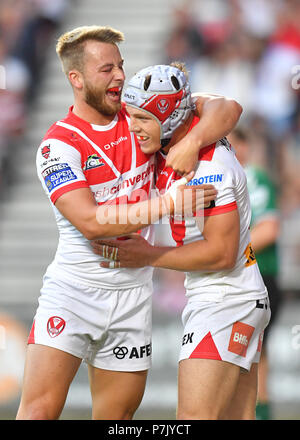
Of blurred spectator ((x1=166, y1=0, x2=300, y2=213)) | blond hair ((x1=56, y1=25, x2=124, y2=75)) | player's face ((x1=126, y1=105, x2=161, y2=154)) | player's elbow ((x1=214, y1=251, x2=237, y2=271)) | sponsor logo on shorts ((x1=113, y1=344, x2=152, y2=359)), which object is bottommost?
sponsor logo on shorts ((x1=113, y1=344, x2=152, y2=359))

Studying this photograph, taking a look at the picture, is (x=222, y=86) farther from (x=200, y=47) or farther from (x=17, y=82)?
(x=17, y=82)

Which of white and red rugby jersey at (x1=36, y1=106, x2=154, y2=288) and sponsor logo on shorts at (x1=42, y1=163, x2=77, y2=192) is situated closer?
sponsor logo on shorts at (x1=42, y1=163, x2=77, y2=192)

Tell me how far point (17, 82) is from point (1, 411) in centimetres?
550

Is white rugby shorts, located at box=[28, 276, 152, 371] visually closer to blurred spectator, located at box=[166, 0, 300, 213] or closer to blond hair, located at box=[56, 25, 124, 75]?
blond hair, located at box=[56, 25, 124, 75]

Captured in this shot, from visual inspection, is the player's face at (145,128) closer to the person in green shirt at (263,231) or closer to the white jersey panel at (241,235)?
the white jersey panel at (241,235)

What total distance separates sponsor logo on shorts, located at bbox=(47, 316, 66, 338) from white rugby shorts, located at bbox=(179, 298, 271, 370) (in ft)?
2.44

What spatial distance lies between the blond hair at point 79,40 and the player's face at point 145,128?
0.54 metres

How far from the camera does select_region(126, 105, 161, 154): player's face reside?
15.0 ft

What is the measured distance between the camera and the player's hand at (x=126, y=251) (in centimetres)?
473

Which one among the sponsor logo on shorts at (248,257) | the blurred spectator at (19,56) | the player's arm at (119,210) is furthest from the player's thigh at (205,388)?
the blurred spectator at (19,56)

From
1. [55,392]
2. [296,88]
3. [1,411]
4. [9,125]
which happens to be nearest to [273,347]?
[1,411]

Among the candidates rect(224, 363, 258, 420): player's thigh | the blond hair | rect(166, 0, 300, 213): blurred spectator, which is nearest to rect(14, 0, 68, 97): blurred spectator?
rect(166, 0, 300, 213): blurred spectator

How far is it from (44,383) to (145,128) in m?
1.60

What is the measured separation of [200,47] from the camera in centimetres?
1166
